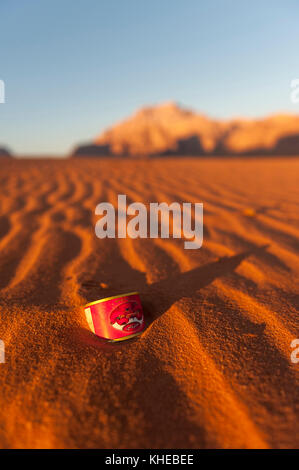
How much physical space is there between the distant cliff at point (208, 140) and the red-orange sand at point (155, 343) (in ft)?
69.8

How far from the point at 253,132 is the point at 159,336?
39.3m

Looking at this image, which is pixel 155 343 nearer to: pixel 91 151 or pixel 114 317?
pixel 114 317

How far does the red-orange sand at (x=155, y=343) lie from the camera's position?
2.64 feet

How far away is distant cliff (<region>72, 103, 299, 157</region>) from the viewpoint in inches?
1166

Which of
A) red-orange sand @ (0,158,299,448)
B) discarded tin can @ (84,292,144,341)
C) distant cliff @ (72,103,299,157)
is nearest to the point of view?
red-orange sand @ (0,158,299,448)

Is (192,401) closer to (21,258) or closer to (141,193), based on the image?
(21,258)

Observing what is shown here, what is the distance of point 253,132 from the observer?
1422 inches

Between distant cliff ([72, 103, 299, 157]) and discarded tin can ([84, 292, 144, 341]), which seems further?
Answer: distant cliff ([72, 103, 299, 157])

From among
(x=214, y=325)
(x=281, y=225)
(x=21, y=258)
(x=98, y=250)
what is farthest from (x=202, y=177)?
(x=214, y=325)

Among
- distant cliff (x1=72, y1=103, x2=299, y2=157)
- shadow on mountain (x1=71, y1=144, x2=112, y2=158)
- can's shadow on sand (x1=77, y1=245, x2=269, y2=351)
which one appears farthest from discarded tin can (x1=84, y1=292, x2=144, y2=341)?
shadow on mountain (x1=71, y1=144, x2=112, y2=158)

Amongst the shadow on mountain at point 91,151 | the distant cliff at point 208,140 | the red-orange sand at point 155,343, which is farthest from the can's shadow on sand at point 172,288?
the shadow on mountain at point 91,151

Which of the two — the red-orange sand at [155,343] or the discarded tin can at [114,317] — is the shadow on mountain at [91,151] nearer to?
the red-orange sand at [155,343]

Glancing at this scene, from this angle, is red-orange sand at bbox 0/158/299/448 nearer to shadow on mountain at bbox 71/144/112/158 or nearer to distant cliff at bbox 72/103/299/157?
distant cliff at bbox 72/103/299/157

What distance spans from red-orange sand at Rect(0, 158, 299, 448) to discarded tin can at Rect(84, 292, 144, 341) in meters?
0.04
